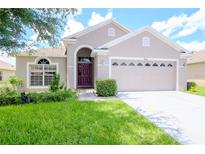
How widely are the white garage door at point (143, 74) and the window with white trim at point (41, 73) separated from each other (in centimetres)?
602

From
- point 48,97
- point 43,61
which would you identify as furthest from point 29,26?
point 43,61

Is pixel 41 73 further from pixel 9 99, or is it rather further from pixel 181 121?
pixel 181 121

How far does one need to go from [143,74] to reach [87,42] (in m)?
5.95

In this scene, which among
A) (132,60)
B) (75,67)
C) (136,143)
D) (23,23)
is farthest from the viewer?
(75,67)

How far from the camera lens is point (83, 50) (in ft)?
55.8

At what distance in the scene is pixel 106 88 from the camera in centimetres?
1215

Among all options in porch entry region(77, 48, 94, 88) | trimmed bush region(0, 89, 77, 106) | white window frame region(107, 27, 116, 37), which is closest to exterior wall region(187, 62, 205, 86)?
white window frame region(107, 27, 116, 37)

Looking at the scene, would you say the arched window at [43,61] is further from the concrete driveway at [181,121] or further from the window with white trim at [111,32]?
the concrete driveway at [181,121]

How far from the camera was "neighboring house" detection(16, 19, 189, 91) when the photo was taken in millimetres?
14055

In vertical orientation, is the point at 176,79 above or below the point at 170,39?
below

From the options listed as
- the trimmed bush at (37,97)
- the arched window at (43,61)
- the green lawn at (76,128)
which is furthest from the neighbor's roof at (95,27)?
the green lawn at (76,128)

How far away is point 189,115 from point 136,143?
12.6 ft
